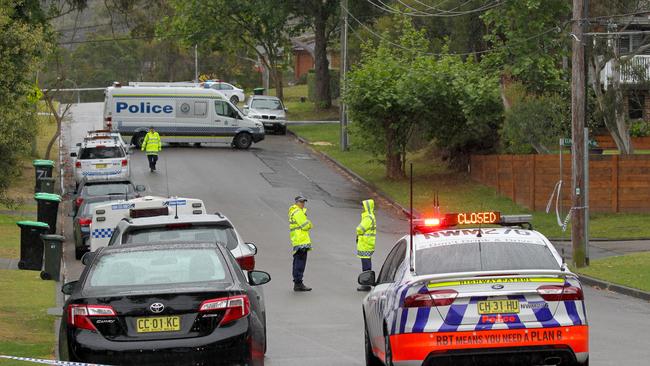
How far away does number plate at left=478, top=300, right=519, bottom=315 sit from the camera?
10.7 m

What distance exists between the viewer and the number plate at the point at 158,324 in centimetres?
1005

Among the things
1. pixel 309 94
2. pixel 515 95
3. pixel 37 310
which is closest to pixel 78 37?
pixel 309 94

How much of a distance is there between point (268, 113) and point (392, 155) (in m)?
16.2

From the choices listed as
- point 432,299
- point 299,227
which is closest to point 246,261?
point 299,227

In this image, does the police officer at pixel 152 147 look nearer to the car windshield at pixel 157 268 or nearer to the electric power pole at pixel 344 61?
the electric power pole at pixel 344 61

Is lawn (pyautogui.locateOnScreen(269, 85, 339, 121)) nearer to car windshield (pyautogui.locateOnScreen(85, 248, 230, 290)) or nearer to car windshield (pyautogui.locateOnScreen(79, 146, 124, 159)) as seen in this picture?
car windshield (pyautogui.locateOnScreen(79, 146, 124, 159))

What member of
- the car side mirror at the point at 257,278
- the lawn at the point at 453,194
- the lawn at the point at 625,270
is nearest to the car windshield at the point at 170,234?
the car side mirror at the point at 257,278

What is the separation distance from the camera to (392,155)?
41.4 m

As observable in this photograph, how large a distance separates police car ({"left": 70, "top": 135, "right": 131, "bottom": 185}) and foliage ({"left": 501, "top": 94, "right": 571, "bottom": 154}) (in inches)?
475

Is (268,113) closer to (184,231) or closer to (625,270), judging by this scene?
(625,270)

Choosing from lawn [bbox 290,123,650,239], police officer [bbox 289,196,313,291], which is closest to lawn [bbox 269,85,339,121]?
lawn [bbox 290,123,650,239]

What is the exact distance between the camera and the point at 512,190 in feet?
121

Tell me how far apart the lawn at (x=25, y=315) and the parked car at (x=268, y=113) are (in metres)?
32.4

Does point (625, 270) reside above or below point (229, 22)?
below
